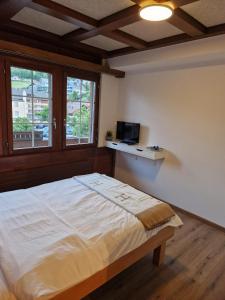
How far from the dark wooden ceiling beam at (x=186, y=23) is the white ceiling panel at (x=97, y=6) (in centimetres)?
44

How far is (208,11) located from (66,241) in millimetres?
2355

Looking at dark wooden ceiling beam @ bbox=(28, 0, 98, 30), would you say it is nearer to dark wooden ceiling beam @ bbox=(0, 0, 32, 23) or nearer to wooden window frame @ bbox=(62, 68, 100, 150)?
dark wooden ceiling beam @ bbox=(0, 0, 32, 23)

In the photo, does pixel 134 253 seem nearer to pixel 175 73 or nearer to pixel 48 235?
pixel 48 235

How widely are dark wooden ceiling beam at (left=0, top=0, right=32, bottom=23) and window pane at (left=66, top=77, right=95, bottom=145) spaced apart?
4.21 feet

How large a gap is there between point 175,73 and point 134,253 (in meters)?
2.59

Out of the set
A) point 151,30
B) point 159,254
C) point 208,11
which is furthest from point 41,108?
point 159,254

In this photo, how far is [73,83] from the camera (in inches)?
135

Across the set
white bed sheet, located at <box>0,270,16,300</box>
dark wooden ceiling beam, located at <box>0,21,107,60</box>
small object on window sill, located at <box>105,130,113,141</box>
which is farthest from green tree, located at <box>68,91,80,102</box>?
white bed sheet, located at <box>0,270,16,300</box>

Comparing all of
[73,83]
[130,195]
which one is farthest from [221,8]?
[73,83]

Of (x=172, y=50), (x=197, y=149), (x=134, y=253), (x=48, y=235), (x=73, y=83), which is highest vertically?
(x=172, y=50)

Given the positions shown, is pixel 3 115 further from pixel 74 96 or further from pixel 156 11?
pixel 156 11

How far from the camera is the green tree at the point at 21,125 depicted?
290 cm

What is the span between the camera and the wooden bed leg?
205cm

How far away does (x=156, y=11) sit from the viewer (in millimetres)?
1679
